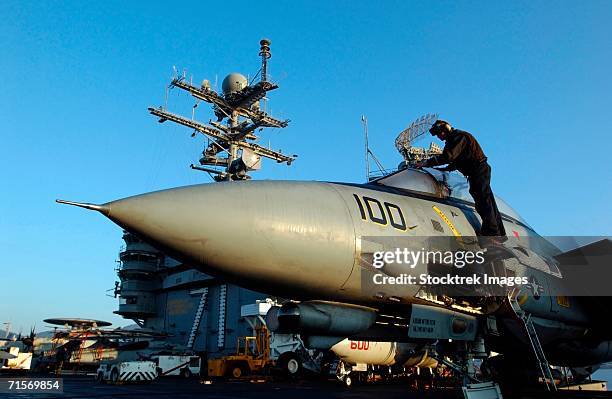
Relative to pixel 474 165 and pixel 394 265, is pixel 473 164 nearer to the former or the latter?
pixel 474 165

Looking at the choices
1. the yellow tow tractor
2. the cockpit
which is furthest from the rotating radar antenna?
the cockpit

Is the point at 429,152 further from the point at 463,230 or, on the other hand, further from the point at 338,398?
the point at 463,230

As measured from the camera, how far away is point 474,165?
6777 mm

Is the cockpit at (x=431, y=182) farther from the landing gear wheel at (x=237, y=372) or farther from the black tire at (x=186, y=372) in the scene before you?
the black tire at (x=186, y=372)

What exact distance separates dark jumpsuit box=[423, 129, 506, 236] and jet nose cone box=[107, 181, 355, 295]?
2.37 metres

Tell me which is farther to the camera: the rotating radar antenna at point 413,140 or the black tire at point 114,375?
the rotating radar antenna at point 413,140

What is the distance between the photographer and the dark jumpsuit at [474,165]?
6.63 m

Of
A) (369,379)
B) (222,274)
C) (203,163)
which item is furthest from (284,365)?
(203,163)

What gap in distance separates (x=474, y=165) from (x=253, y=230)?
3.70m

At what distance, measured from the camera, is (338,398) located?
1024cm

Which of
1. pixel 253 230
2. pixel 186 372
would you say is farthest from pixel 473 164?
pixel 186 372

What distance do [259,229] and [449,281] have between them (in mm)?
2646

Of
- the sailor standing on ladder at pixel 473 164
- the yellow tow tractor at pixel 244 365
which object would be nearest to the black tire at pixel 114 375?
the yellow tow tractor at pixel 244 365

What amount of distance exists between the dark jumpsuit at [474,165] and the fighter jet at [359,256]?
304 mm
